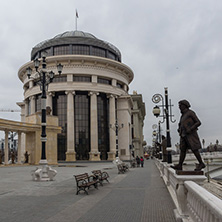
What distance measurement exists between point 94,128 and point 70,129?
4.98 m

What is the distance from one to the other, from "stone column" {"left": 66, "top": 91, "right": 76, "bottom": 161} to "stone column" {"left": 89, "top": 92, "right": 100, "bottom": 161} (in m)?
3.77

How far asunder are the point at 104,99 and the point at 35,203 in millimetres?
50552

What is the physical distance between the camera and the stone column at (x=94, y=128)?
173 ft

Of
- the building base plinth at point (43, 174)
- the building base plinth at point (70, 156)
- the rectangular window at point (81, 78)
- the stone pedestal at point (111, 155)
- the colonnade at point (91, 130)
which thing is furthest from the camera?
the rectangular window at point (81, 78)

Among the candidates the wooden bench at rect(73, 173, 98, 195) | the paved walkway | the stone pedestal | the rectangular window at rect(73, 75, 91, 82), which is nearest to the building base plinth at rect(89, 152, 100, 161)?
the stone pedestal

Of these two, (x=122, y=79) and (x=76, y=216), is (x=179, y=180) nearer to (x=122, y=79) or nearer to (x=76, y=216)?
(x=76, y=216)

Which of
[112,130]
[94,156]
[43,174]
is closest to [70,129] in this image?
[94,156]

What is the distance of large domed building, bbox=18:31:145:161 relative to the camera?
177ft

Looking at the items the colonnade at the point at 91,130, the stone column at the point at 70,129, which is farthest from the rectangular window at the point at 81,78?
the stone column at the point at 70,129

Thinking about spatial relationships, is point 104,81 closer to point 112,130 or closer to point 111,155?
point 112,130

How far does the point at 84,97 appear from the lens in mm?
56750

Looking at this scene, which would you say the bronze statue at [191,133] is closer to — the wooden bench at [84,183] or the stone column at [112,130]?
the wooden bench at [84,183]

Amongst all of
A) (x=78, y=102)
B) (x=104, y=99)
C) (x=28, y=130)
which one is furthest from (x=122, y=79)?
(x=28, y=130)

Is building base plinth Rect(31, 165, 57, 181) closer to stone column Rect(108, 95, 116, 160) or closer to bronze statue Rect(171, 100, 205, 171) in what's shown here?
bronze statue Rect(171, 100, 205, 171)
